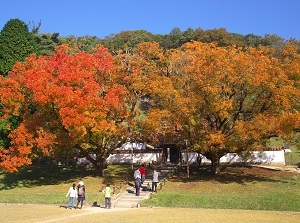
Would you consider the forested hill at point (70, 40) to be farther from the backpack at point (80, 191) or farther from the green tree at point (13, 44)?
the backpack at point (80, 191)

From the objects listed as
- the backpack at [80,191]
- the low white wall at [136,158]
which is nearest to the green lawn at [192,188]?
the backpack at [80,191]

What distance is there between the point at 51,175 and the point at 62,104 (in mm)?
12079

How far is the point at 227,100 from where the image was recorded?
79.2 feet

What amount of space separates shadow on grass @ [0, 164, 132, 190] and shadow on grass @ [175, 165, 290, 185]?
20.4 ft

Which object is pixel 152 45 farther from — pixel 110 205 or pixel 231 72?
pixel 110 205

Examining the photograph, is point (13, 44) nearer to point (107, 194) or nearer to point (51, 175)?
point (51, 175)

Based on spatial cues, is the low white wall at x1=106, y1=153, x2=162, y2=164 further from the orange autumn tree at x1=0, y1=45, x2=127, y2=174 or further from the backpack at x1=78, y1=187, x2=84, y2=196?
the backpack at x1=78, y1=187, x2=84, y2=196

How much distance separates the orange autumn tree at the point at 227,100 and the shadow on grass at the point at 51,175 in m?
8.04

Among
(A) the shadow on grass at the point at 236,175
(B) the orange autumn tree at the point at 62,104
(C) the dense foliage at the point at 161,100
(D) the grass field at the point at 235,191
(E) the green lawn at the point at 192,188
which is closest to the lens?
(D) the grass field at the point at 235,191

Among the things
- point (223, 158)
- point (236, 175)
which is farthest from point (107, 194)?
point (223, 158)

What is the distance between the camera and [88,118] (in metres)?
23.8

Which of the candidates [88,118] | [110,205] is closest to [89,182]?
[88,118]

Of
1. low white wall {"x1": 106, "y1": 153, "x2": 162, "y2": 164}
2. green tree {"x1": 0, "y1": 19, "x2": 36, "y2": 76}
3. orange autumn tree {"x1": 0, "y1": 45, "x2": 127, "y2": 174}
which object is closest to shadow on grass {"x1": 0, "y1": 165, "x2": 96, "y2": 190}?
orange autumn tree {"x1": 0, "y1": 45, "x2": 127, "y2": 174}

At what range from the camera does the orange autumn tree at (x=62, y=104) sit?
23594 millimetres
